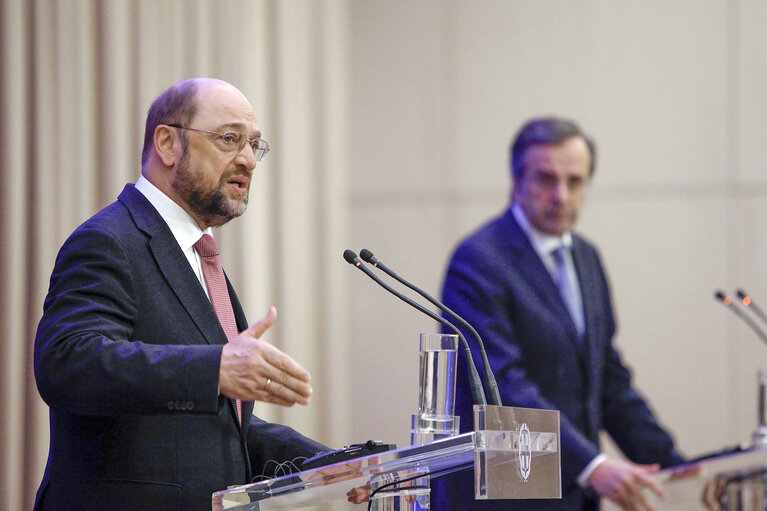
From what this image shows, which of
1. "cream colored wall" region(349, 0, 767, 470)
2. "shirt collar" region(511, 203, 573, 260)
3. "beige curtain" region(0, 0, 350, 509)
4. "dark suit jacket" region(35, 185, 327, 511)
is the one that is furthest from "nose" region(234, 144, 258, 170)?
"cream colored wall" region(349, 0, 767, 470)

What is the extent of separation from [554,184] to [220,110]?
1884mm

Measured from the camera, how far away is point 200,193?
7.83 feet

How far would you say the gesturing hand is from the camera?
176cm

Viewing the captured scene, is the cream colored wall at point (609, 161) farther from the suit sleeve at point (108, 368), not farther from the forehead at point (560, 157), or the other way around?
the suit sleeve at point (108, 368)

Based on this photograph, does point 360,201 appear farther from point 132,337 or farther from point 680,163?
point 132,337

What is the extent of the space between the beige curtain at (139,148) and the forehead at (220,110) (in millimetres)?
1436

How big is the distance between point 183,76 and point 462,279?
1.68 m

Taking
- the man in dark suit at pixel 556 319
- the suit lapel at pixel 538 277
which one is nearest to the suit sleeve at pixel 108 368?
the man in dark suit at pixel 556 319

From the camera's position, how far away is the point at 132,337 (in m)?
2.14

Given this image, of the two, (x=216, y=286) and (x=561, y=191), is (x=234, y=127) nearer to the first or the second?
(x=216, y=286)

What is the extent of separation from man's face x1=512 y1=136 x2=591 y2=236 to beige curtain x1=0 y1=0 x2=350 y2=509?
1.51m

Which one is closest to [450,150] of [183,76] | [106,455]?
[183,76]

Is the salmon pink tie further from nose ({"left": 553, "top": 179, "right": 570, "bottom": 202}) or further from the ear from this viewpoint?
nose ({"left": 553, "top": 179, "right": 570, "bottom": 202})

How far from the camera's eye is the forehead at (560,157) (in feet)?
13.1
